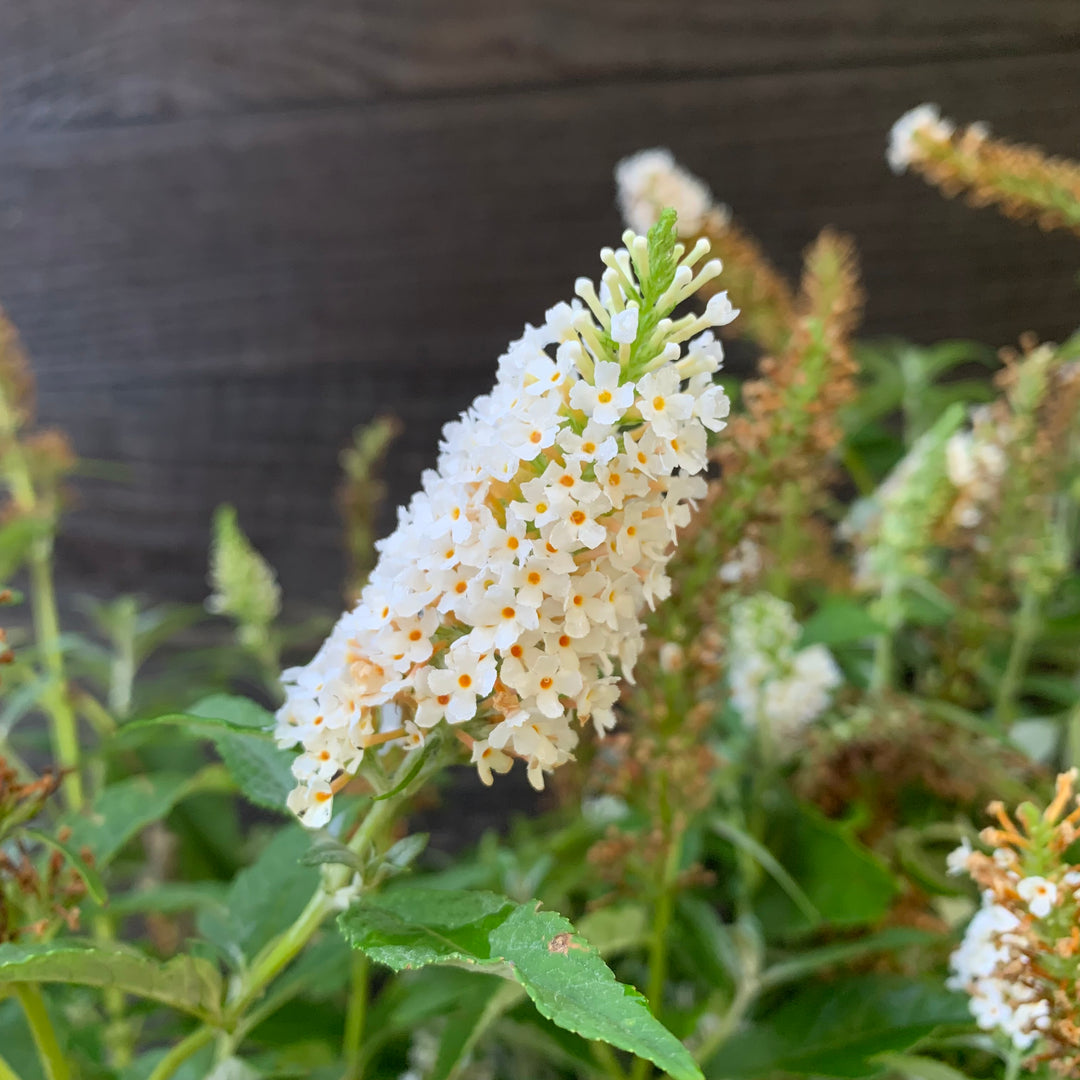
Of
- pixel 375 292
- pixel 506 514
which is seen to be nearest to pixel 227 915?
pixel 506 514

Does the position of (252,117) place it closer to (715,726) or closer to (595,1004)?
(715,726)

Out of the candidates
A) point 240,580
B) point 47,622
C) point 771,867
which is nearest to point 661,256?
point 771,867

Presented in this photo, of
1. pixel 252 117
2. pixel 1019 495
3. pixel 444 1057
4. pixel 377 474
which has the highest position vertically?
pixel 252 117

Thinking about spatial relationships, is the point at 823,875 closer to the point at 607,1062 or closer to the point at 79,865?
the point at 607,1062

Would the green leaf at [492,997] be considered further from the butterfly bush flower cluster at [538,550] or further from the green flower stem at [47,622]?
the green flower stem at [47,622]

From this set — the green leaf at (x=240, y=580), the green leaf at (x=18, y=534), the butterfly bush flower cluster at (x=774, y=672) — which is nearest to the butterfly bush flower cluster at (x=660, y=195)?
the butterfly bush flower cluster at (x=774, y=672)
